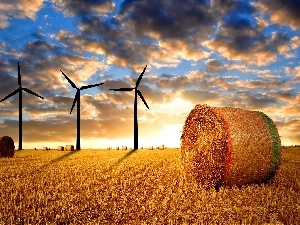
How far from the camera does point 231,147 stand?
1054cm

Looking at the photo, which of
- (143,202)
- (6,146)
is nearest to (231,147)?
(143,202)

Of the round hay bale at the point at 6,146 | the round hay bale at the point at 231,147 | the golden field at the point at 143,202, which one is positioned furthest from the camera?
the round hay bale at the point at 6,146

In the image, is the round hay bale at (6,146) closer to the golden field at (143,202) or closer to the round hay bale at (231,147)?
the golden field at (143,202)

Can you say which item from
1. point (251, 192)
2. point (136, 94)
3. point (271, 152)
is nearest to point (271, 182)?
point (271, 152)

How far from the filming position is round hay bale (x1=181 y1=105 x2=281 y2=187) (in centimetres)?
1074

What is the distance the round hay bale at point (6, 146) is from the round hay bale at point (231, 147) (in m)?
21.7

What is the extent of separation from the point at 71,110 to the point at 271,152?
3866 cm

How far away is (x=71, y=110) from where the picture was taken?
47.2 metres

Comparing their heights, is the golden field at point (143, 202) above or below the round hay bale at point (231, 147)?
below

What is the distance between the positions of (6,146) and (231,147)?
955 inches

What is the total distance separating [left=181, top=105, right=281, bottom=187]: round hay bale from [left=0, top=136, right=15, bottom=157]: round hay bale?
2173cm

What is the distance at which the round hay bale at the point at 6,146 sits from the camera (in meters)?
29.4

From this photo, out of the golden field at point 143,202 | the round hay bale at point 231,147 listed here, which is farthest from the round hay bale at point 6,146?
the round hay bale at point 231,147

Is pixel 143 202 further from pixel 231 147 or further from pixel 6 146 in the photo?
pixel 6 146
